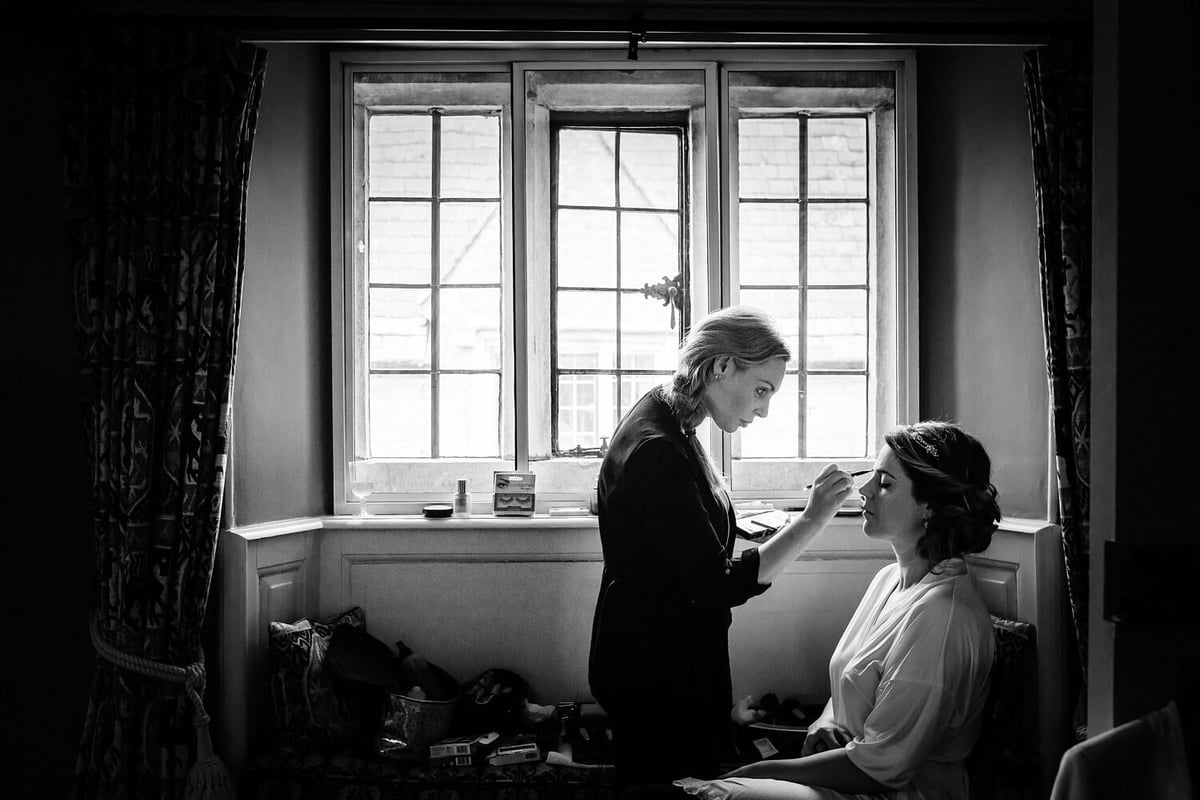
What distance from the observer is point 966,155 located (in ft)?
→ 9.87

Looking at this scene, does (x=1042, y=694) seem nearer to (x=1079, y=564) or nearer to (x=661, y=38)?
(x=1079, y=564)

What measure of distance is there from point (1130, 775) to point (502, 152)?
295cm

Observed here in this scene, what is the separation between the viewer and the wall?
269 centimetres

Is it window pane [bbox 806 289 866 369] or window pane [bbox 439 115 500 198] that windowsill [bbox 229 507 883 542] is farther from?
window pane [bbox 439 115 500 198]

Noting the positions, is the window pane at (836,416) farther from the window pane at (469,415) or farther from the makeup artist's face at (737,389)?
the window pane at (469,415)

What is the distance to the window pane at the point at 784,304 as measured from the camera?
335cm

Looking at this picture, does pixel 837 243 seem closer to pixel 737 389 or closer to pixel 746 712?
pixel 737 389

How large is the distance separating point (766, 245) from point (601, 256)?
2.34 feet

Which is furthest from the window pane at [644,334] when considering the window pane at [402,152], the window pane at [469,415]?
the window pane at [402,152]

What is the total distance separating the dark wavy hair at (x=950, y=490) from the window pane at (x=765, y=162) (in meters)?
1.67

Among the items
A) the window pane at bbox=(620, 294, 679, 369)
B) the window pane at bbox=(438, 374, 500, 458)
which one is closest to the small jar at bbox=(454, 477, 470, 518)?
the window pane at bbox=(438, 374, 500, 458)

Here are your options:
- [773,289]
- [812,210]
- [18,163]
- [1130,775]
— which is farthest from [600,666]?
[18,163]

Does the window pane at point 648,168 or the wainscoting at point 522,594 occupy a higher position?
the window pane at point 648,168

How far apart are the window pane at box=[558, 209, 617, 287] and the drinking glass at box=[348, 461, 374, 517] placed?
1157mm
